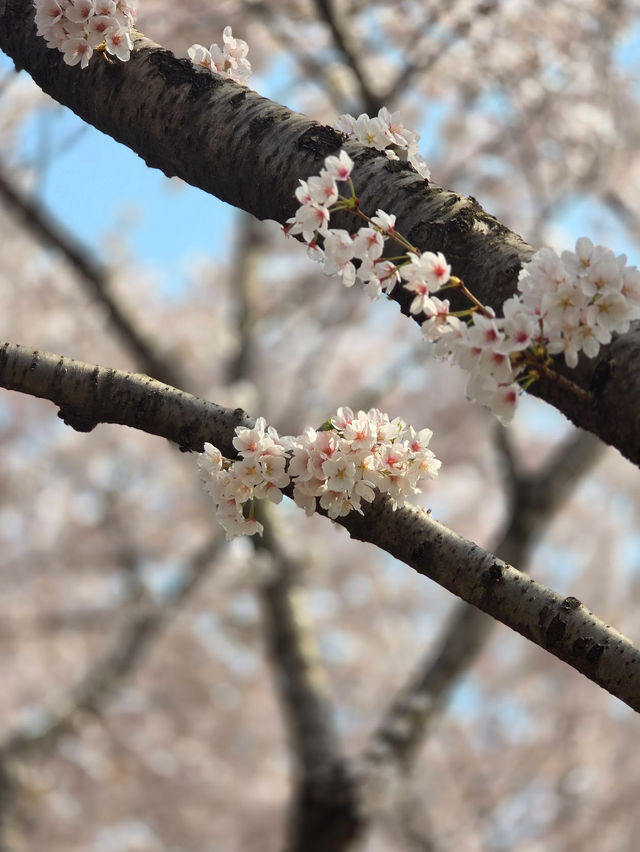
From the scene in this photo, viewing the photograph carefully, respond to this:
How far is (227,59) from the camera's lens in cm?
233

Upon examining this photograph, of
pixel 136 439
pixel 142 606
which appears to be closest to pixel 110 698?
pixel 142 606

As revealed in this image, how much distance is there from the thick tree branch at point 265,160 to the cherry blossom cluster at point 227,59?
0.06m

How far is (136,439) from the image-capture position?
15.5 metres

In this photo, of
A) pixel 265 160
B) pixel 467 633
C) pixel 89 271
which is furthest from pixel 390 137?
pixel 89 271

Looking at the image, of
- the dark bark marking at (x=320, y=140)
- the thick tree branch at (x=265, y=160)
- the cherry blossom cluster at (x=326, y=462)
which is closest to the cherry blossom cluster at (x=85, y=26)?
the thick tree branch at (x=265, y=160)

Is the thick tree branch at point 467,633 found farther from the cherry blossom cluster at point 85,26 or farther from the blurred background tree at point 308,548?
the cherry blossom cluster at point 85,26

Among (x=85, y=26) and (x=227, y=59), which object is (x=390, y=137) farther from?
(x=85, y=26)

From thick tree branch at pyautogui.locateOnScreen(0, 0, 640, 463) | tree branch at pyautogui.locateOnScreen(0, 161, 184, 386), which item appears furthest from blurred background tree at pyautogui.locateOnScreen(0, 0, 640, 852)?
thick tree branch at pyautogui.locateOnScreen(0, 0, 640, 463)

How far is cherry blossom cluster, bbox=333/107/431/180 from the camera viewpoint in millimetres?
2066

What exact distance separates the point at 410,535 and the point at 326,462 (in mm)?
261

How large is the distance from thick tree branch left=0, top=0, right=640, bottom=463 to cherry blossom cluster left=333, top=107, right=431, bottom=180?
0.06 meters

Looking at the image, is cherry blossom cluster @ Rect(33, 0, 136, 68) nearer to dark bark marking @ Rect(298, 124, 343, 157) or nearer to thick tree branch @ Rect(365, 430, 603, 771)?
dark bark marking @ Rect(298, 124, 343, 157)

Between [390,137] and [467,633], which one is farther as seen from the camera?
[467,633]

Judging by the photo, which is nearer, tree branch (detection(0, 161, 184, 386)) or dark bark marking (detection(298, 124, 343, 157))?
dark bark marking (detection(298, 124, 343, 157))
